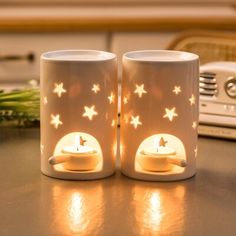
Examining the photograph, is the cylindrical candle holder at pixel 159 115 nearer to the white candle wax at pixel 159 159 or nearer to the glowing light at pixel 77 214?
the white candle wax at pixel 159 159

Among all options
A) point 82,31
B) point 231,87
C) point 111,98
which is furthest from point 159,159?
point 82,31

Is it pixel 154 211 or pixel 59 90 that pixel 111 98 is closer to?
pixel 59 90

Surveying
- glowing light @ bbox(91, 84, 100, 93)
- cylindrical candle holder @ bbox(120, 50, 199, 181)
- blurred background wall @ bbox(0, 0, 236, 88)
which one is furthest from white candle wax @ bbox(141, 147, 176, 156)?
blurred background wall @ bbox(0, 0, 236, 88)

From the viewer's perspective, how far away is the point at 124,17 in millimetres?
2320

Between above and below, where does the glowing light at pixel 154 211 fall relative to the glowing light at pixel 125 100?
below

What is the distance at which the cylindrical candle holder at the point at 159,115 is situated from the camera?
0.94m

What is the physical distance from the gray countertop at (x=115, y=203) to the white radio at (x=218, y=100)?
0.11 m

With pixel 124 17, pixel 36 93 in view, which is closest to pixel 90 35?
pixel 124 17

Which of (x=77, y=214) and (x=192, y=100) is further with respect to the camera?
(x=192, y=100)

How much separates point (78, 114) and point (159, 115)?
0.37ft

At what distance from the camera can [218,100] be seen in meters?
1.19

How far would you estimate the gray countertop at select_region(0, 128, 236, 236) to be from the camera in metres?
0.77

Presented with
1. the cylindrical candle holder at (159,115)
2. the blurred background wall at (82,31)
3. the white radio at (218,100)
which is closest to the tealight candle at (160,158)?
the cylindrical candle holder at (159,115)
